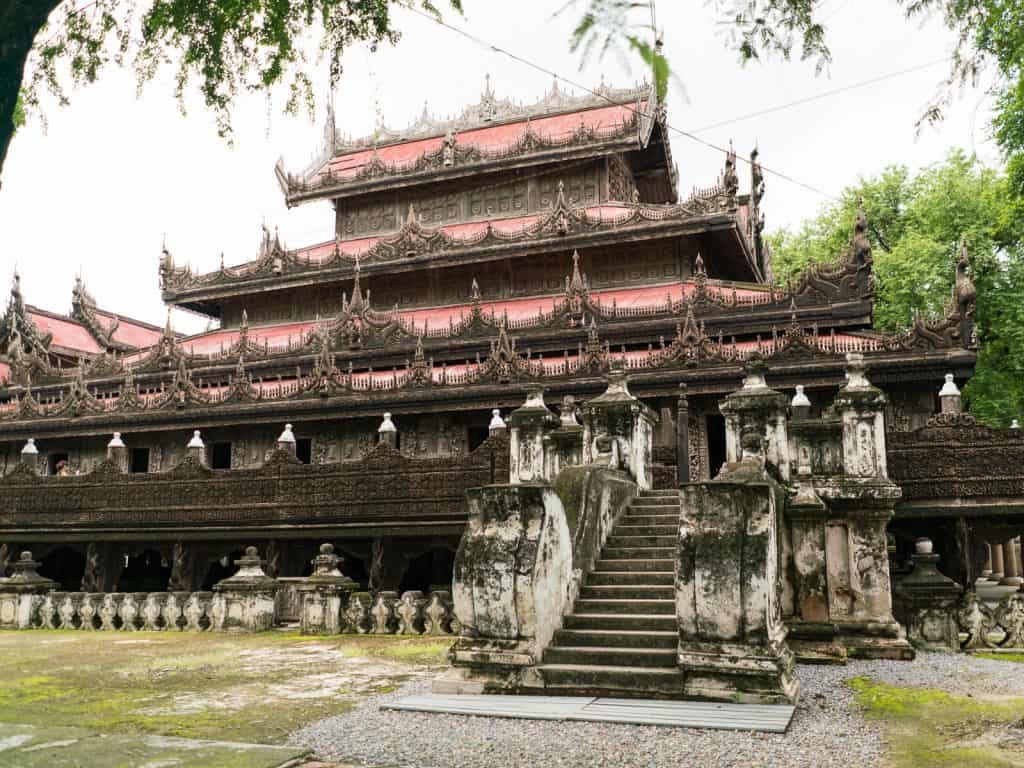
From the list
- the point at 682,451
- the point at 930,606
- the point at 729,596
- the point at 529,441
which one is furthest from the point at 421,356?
the point at 729,596

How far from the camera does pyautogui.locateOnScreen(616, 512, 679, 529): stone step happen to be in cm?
1010

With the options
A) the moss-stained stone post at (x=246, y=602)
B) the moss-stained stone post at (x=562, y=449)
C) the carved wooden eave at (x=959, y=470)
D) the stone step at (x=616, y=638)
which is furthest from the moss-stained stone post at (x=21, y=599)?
the carved wooden eave at (x=959, y=470)

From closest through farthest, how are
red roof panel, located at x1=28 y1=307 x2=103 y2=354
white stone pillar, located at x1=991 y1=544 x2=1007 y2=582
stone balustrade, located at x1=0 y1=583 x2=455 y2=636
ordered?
stone balustrade, located at x1=0 y1=583 x2=455 y2=636 < white stone pillar, located at x1=991 y1=544 x2=1007 y2=582 < red roof panel, located at x1=28 y1=307 x2=103 y2=354

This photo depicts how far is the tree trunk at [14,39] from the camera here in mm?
4359

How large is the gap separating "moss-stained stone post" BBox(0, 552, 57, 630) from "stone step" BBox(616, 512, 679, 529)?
11165 millimetres

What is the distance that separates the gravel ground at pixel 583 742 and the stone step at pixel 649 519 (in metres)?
3.16

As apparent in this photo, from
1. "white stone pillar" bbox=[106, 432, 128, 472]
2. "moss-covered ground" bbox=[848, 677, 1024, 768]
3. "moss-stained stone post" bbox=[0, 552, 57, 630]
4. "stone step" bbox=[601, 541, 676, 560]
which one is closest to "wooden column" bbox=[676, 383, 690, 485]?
"stone step" bbox=[601, 541, 676, 560]

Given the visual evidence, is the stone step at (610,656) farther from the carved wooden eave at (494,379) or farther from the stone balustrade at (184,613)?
the carved wooden eave at (494,379)

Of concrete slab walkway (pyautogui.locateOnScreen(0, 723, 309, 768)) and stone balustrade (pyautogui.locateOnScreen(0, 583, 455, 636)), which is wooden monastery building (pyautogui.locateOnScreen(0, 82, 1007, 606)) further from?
concrete slab walkway (pyautogui.locateOnScreen(0, 723, 309, 768))

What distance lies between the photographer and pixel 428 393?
19.8m

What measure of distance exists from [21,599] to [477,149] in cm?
1967

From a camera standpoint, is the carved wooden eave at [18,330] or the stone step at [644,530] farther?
the carved wooden eave at [18,330]

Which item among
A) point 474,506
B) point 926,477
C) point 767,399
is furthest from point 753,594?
point 926,477

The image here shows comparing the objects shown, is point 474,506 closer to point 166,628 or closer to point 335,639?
point 335,639
